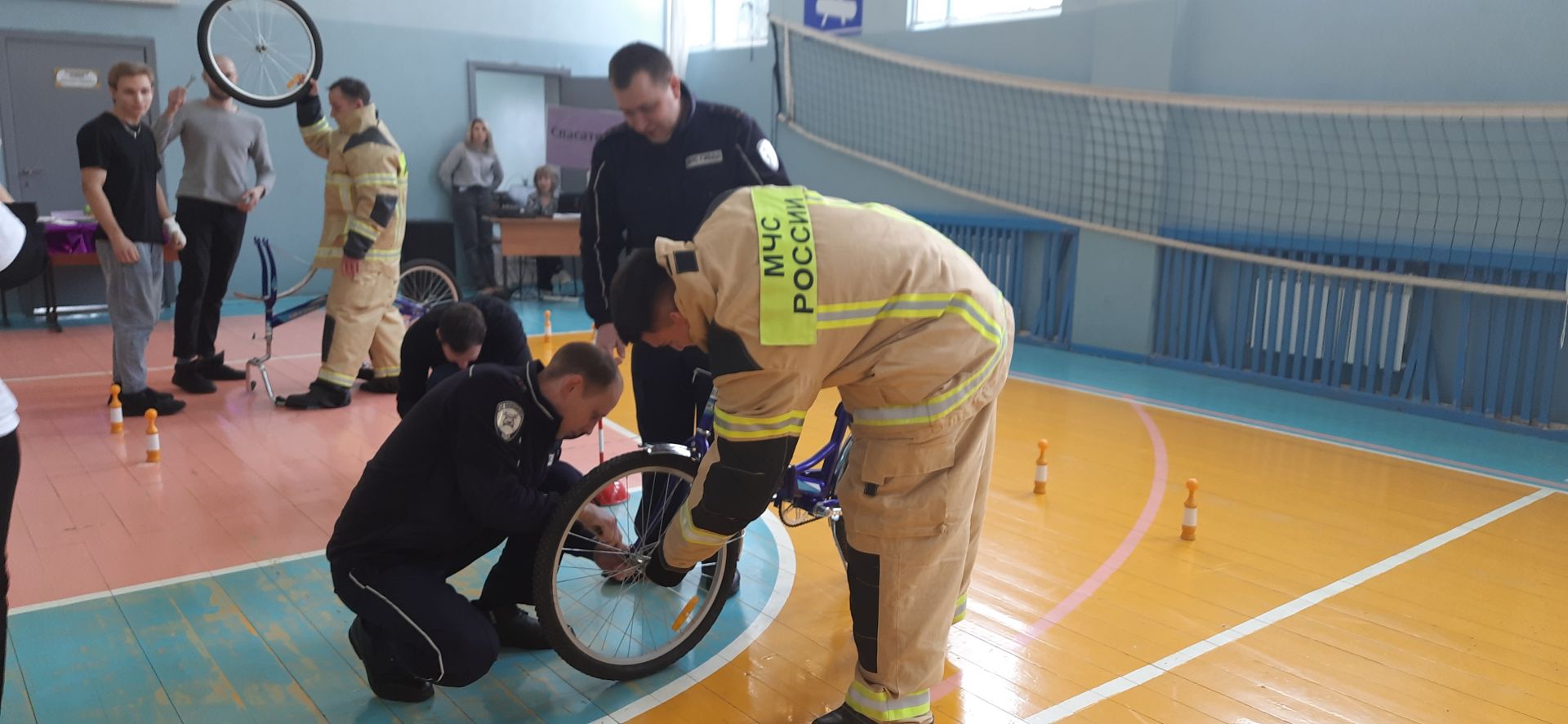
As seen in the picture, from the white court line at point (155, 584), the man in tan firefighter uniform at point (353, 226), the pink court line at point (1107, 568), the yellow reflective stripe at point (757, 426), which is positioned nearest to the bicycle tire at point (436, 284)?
the man in tan firefighter uniform at point (353, 226)

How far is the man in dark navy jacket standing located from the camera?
311 cm

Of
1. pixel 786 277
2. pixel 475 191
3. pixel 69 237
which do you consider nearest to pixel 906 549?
pixel 786 277

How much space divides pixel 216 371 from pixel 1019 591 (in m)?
5.11

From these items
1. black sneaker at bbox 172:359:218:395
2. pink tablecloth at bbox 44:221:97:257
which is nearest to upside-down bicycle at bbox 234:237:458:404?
black sneaker at bbox 172:359:218:395

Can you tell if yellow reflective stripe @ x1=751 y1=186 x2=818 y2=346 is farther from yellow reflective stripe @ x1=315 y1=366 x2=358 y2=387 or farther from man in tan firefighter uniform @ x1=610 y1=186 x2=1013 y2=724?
yellow reflective stripe @ x1=315 y1=366 x2=358 y2=387

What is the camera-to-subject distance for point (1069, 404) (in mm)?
6285

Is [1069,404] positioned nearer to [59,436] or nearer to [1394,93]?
[1394,93]

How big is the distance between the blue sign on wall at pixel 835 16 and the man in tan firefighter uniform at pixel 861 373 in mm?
7937

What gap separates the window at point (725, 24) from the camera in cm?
1113

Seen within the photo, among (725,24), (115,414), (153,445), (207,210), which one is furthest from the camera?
(725,24)

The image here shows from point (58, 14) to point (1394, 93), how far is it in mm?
9961

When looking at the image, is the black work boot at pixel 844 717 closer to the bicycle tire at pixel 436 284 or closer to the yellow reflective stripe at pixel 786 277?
the yellow reflective stripe at pixel 786 277

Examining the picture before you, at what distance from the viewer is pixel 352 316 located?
19.2ft

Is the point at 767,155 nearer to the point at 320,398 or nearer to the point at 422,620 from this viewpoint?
the point at 422,620
